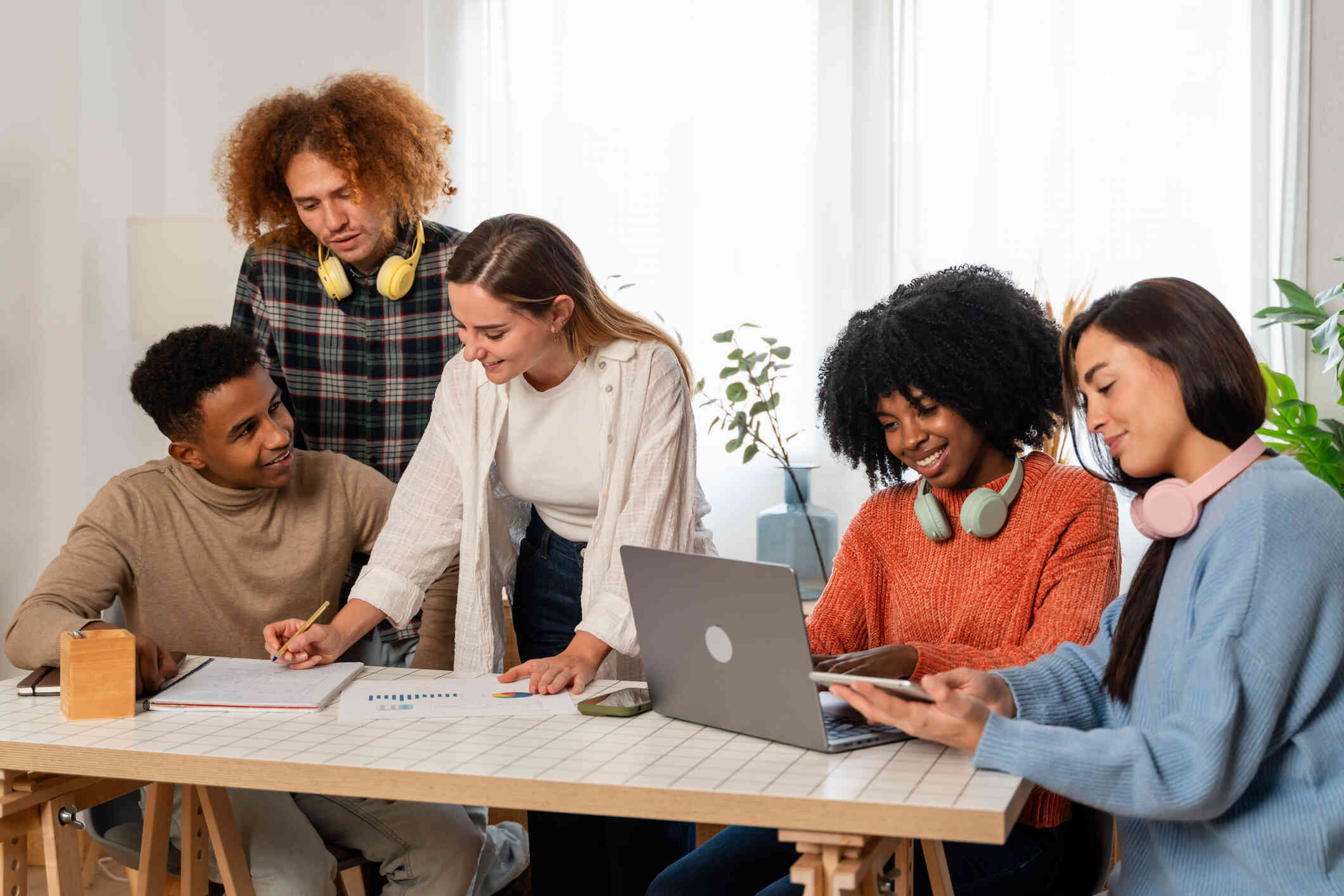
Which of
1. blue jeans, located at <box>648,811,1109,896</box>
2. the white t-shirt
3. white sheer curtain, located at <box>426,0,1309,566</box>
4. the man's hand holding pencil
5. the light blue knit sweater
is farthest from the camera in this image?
white sheer curtain, located at <box>426,0,1309,566</box>

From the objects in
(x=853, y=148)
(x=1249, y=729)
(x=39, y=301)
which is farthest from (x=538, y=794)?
(x=853, y=148)

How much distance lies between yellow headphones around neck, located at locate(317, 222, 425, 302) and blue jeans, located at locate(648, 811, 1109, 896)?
1.19 meters

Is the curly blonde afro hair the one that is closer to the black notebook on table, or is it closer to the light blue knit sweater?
the black notebook on table

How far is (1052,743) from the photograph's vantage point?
3.77 ft

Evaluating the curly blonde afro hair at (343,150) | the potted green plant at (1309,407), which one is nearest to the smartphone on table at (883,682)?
the curly blonde afro hair at (343,150)

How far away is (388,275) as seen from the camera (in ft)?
7.34

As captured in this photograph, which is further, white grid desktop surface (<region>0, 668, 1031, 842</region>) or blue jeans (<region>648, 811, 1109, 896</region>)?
blue jeans (<region>648, 811, 1109, 896</region>)

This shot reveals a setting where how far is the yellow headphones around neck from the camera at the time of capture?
2.24 m

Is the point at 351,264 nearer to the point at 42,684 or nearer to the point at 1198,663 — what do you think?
the point at 42,684

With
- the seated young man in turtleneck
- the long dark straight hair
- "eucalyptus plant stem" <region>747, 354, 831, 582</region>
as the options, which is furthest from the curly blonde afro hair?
the long dark straight hair

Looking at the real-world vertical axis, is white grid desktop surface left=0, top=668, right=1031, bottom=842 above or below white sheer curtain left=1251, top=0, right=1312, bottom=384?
below

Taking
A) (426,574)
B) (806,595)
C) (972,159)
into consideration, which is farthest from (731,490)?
(426,574)

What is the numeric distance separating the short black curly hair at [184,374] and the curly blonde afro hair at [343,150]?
0.36m

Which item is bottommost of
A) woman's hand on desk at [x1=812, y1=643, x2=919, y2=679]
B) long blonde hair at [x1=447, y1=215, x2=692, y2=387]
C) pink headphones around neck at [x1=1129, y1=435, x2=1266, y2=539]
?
woman's hand on desk at [x1=812, y1=643, x2=919, y2=679]
